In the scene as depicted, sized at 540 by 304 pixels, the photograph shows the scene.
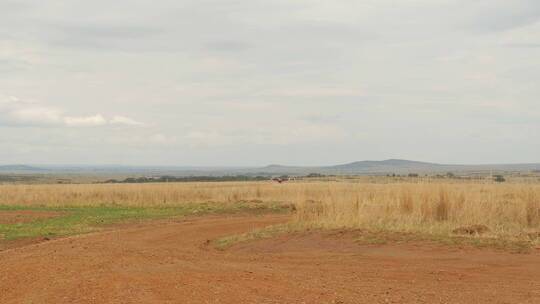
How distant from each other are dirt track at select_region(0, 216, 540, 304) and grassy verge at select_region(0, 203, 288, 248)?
632cm

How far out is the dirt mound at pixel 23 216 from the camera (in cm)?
2642

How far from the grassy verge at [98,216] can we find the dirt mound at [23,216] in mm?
509

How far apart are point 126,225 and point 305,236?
1110 centimetres

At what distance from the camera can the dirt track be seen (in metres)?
8.84

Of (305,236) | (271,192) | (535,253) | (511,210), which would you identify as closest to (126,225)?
(305,236)

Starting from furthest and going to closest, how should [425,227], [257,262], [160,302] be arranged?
[425,227]
[257,262]
[160,302]

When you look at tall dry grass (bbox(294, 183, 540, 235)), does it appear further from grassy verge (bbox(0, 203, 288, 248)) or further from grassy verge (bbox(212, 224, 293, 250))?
grassy verge (bbox(0, 203, 288, 248))

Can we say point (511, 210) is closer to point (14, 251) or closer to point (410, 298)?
point (410, 298)

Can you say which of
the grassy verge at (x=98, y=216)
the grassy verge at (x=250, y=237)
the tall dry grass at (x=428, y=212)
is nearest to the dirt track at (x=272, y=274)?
the grassy verge at (x=250, y=237)

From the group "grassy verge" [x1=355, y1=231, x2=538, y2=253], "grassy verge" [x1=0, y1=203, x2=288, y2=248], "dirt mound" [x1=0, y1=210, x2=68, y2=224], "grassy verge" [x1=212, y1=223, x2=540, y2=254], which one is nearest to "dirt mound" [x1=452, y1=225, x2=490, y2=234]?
"grassy verge" [x1=212, y1=223, x2=540, y2=254]

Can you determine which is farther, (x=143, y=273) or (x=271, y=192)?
(x=271, y=192)

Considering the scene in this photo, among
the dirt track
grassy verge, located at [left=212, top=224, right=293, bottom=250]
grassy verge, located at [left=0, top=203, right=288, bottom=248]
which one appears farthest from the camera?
grassy verge, located at [left=0, top=203, right=288, bottom=248]

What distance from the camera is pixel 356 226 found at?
16.7 meters

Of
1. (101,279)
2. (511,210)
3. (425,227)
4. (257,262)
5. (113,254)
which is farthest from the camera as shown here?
(511,210)
